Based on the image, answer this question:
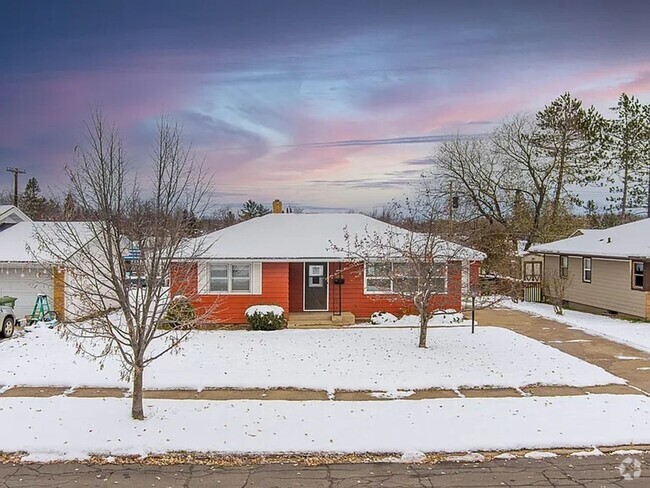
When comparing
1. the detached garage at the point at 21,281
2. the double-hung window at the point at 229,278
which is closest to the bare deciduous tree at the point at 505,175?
the double-hung window at the point at 229,278

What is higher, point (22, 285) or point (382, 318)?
point (22, 285)

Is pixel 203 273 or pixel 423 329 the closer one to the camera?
pixel 423 329

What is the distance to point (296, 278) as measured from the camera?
61.9 feet

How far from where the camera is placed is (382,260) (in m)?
16.3

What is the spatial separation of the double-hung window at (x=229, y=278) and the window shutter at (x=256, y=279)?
0.54ft

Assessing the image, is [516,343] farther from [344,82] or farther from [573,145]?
[573,145]

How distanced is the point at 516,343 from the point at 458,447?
23.8 feet

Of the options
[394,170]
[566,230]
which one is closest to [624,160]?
[566,230]

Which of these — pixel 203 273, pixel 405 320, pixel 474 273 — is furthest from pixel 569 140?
pixel 203 273

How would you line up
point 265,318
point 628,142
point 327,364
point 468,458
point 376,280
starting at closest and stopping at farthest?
1. point 468,458
2. point 327,364
3. point 265,318
4. point 376,280
5. point 628,142

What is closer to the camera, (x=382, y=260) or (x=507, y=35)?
(x=382, y=260)

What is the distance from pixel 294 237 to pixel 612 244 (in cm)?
1326

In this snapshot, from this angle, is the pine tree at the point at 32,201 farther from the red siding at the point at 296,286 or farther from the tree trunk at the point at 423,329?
the tree trunk at the point at 423,329

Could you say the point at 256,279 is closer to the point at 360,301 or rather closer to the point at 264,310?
the point at 264,310
